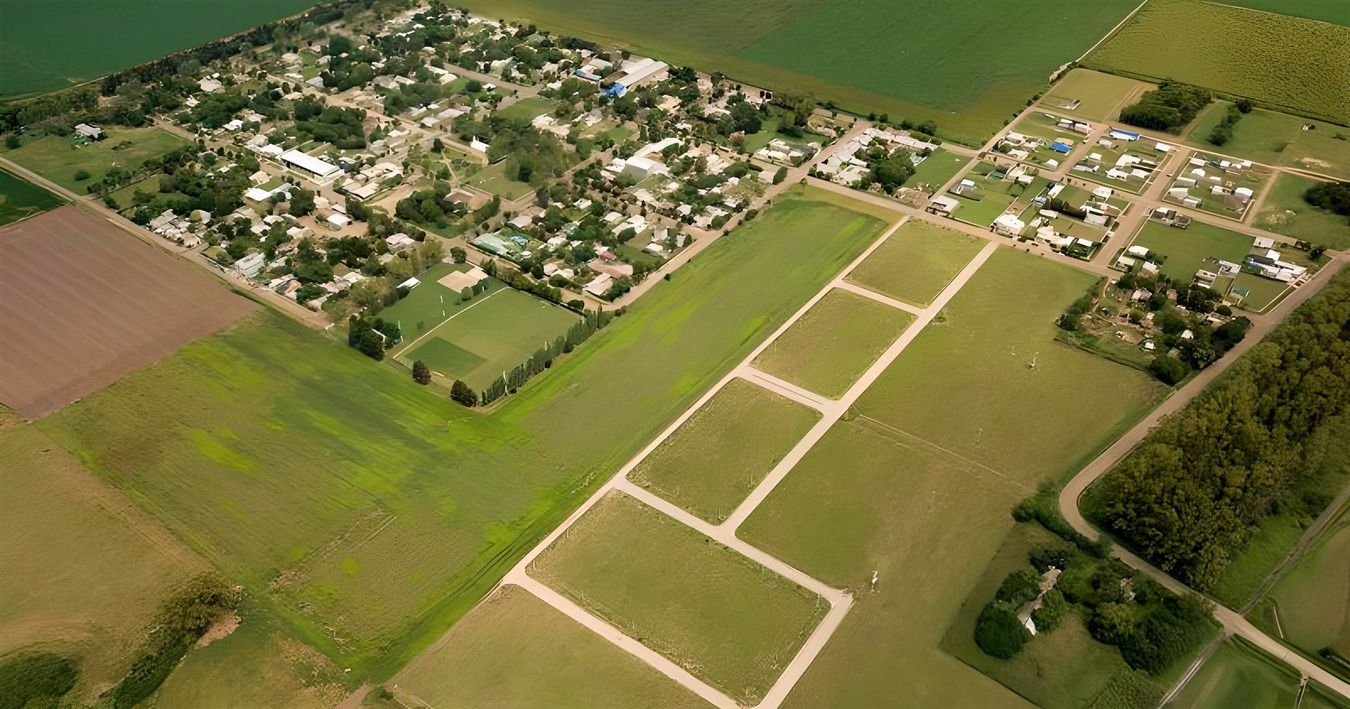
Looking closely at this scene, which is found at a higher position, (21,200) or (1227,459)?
(21,200)

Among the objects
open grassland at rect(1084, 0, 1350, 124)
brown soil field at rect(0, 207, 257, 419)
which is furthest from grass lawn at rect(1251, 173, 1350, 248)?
brown soil field at rect(0, 207, 257, 419)

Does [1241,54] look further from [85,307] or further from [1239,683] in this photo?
[85,307]

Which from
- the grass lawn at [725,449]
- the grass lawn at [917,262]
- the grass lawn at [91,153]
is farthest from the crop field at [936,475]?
the grass lawn at [91,153]

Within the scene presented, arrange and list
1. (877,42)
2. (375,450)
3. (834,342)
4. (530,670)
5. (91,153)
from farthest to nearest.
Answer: (877,42)
(91,153)
(834,342)
(375,450)
(530,670)

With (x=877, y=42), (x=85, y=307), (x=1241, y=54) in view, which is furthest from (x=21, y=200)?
(x=1241, y=54)

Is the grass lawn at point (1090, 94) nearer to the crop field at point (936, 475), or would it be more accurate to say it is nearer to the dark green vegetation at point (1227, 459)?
the crop field at point (936, 475)
